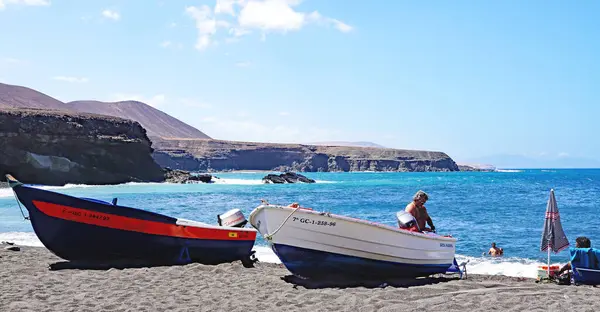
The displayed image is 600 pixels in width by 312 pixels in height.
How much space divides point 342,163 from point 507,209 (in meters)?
152

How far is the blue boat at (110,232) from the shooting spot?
1154 cm

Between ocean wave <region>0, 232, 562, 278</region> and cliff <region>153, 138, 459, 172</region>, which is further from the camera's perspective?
cliff <region>153, 138, 459, 172</region>

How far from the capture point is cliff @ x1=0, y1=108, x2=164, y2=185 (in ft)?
210

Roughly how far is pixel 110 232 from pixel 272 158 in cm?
17416

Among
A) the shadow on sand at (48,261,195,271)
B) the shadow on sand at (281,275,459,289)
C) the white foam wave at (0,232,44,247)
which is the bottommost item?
the white foam wave at (0,232,44,247)

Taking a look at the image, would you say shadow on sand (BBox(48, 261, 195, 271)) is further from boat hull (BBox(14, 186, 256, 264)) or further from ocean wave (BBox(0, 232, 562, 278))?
ocean wave (BBox(0, 232, 562, 278))

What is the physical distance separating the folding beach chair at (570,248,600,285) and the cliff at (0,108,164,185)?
209 ft

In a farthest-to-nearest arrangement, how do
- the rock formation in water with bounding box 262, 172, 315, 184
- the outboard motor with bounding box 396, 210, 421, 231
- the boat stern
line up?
the rock formation in water with bounding box 262, 172, 315, 184 < the outboard motor with bounding box 396, 210, 421, 231 < the boat stern

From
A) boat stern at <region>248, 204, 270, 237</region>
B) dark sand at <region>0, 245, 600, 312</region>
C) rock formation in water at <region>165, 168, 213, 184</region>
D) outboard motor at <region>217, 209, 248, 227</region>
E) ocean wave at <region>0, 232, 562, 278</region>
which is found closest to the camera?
dark sand at <region>0, 245, 600, 312</region>

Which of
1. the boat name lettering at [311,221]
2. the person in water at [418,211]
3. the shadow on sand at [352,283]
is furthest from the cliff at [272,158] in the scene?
the boat name lettering at [311,221]

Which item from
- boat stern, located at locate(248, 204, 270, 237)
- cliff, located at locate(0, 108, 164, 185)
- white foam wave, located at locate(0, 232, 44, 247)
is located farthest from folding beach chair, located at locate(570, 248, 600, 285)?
cliff, located at locate(0, 108, 164, 185)

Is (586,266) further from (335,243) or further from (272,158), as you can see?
(272,158)

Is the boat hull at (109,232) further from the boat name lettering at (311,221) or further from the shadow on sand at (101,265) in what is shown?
the boat name lettering at (311,221)

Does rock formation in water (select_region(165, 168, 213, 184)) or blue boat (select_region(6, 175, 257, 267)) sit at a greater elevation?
blue boat (select_region(6, 175, 257, 267))
